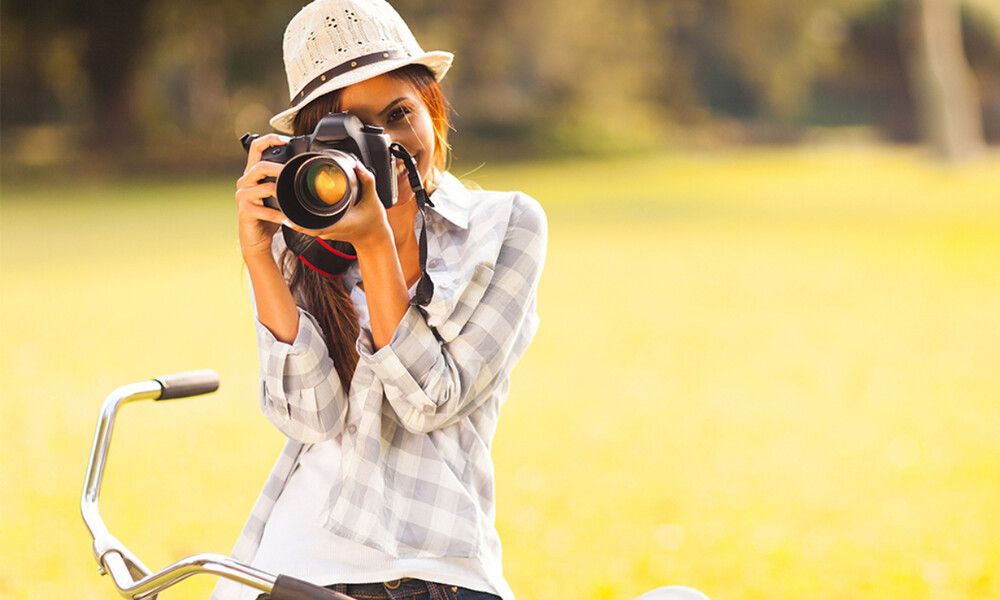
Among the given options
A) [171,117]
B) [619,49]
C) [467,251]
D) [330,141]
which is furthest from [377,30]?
[619,49]

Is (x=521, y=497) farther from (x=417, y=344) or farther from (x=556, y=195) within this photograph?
(x=556, y=195)

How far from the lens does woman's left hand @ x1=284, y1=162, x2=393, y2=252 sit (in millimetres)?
1417

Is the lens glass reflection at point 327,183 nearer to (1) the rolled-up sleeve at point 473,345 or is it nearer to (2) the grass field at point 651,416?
(1) the rolled-up sleeve at point 473,345

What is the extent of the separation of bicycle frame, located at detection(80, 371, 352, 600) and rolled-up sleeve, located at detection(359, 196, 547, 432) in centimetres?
40

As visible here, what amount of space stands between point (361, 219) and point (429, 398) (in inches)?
11.4

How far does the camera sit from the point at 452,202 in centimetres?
175

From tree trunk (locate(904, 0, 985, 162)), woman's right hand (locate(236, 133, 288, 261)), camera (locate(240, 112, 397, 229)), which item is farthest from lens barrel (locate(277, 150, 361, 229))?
tree trunk (locate(904, 0, 985, 162))

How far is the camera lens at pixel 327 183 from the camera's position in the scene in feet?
4.61

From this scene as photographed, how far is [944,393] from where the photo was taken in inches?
266

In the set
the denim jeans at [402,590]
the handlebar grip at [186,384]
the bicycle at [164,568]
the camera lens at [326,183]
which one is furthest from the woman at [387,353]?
the handlebar grip at [186,384]

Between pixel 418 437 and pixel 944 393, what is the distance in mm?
5869

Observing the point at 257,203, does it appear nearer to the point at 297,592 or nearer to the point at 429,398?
the point at 429,398

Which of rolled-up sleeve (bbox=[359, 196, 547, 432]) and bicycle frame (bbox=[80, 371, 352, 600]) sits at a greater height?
rolled-up sleeve (bbox=[359, 196, 547, 432])

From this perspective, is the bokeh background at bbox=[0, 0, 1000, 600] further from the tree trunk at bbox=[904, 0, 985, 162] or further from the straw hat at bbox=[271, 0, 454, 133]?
the straw hat at bbox=[271, 0, 454, 133]
